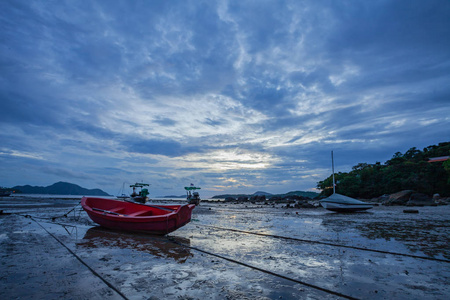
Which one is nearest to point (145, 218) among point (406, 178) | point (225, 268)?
point (225, 268)

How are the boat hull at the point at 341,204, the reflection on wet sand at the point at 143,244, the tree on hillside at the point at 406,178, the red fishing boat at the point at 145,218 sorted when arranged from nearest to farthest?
the reflection on wet sand at the point at 143,244
the red fishing boat at the point at 145,218
the boat hull at the point at 341,204
the tree on hillside at the point at 406,178

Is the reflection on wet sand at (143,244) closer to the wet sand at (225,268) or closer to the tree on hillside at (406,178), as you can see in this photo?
the wet sand at (225,268)

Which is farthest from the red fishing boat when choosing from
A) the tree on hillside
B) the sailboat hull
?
the tree on hillside

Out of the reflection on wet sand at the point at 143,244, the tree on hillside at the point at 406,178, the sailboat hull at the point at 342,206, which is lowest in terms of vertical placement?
the reflection on wet sand at the point at 143,244

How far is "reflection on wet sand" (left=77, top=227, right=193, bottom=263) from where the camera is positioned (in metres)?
7.40

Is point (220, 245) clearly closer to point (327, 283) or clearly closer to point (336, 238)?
point (327, 283)

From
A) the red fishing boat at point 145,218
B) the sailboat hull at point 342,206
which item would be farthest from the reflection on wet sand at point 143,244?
the sailboat hull at point 342,206

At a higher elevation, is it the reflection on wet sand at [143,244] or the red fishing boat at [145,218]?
the red fishing boat at [145,218]

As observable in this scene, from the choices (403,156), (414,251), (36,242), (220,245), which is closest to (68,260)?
(36,242)

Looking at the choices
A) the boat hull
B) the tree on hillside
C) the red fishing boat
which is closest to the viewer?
the red fishing boat

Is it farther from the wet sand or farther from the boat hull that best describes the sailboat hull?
the wet sand

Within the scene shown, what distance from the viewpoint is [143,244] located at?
8.94 meters

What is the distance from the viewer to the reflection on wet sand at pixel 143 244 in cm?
740

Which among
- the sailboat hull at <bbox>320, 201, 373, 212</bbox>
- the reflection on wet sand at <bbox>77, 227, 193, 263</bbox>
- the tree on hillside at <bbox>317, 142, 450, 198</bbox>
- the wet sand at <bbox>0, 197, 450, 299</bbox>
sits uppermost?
the tree on hillside at <bbox>317, 142, 450, 198</bbox>
